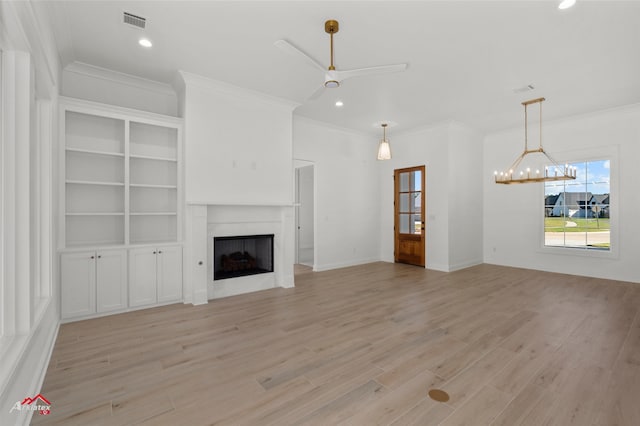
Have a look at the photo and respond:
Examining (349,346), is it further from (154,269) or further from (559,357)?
(154,269)

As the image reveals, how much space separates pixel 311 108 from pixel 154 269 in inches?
148

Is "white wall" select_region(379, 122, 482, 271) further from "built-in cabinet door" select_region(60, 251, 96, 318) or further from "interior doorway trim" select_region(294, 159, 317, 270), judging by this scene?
"built-in cabinet door" select_region(60, 251, 96, 318)

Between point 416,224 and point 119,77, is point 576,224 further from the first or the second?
point 119,77

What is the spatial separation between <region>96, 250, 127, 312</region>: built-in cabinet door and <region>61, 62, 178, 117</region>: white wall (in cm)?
215

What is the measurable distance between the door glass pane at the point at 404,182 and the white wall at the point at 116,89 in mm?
5116

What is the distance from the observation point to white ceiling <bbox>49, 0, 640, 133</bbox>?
284cm

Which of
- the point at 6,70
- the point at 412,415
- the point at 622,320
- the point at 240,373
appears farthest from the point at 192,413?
the point at 622,320

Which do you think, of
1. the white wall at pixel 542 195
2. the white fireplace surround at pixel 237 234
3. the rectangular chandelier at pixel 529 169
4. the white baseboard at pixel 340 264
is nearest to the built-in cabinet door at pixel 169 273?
the white fireplace surround at pixel 237 234

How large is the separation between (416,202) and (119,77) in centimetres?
607

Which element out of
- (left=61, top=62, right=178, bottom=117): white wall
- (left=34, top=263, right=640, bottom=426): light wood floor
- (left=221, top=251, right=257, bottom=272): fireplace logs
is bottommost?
(left=34, top=263, right=640, bottom=426): light wood floor

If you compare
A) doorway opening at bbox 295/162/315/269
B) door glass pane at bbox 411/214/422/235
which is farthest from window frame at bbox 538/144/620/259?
doorway opening at bbox 295/162/315/269

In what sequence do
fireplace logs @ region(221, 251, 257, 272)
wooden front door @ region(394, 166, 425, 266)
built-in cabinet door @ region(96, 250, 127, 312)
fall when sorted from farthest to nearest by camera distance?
wooden front door @ region(394, 166, 425, 266), fireplace logs @ region(221, 251, 257, 272), built-in cabinet door @ region(96, 250, 127, 312)

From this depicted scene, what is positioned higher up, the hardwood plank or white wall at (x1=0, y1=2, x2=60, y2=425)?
white wall at (x1=0, y1=2, x2=60, y2=425)

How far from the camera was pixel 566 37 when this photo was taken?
10.7ft
